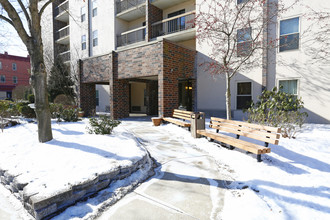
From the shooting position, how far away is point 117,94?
1160 cm

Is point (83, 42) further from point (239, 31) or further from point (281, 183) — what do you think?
point (281, 183)

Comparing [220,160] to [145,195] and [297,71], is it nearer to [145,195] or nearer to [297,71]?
[145,195]

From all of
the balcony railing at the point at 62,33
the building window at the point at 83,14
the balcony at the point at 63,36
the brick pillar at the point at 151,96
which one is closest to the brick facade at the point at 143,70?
the brick pillar at the point at 151,96

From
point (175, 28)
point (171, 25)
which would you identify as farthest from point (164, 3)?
point (175, 28)

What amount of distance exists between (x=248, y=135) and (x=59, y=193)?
431cm

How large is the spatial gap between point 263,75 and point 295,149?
5.88 m

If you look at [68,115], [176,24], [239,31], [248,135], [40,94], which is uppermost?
[176,24]

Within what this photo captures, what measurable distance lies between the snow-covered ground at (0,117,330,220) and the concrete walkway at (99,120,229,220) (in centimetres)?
23

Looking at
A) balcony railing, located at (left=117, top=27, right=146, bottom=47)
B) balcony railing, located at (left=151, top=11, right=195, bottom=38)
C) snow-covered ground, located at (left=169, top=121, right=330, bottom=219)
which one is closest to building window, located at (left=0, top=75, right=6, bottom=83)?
balcony railing, located at (left=117, top=27, right=146, bottom=47)

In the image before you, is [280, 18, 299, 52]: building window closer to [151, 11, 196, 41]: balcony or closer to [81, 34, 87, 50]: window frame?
[151, 11, 196, 41]: balcony

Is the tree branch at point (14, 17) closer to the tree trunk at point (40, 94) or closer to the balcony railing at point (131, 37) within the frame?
the tree trunk at point (40, 94)

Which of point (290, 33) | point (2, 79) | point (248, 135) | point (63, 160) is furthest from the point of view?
point (2, 79)

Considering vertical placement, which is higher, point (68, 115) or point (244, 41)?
point (244, 41)

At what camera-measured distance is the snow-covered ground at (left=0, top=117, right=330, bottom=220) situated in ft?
7.90
